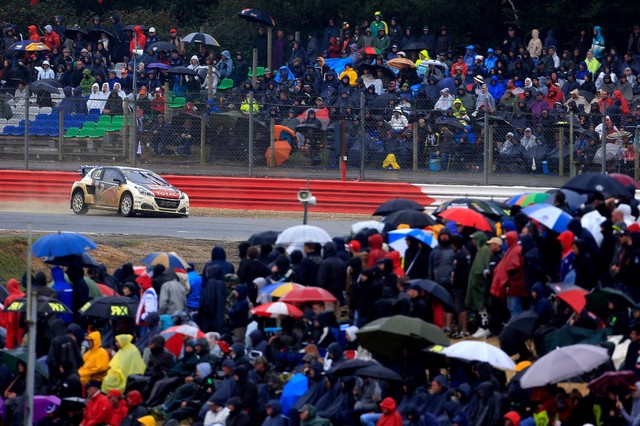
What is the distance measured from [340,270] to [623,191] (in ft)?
13.5

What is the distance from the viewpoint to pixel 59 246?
18.3 metres

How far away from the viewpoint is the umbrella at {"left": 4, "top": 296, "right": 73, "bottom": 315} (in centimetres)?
1627

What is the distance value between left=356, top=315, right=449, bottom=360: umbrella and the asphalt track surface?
10906 mm

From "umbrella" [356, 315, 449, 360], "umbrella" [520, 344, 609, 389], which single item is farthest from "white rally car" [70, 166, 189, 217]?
"umbrella" [520, 344, 609, 389]

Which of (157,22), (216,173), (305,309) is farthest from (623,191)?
(157,22)

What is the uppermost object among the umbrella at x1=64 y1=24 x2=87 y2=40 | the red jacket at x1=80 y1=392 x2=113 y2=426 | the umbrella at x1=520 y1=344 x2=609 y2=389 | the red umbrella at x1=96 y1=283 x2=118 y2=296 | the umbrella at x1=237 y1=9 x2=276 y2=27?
the umbrella at x1=237 y1=9 x2=276 y2=27

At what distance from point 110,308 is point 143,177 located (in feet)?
41.3

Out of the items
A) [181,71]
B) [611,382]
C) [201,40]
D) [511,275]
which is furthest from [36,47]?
[611,382]

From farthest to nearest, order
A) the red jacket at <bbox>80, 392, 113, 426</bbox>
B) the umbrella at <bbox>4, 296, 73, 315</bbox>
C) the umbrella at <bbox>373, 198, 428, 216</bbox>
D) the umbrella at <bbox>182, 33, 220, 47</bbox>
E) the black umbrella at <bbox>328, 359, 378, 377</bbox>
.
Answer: the umbrella at <bbox>182, 33, 220, 47</bbox> < the umbrella at <bbox>373, 198, 428, 216</bbox> < the umbrella at <bbox>4, 296, 73, 315</bbox> < the red jacket at <bbox>80, 392, 113, 426</bbox> < the black umbrella at <bbox>328, 359, 378, 377</bbox>

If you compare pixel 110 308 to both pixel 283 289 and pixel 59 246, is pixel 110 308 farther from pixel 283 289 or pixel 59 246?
pixel 283 289

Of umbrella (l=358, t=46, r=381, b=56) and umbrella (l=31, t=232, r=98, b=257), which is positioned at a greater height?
umbrella (l=358, t=46, r=381, b=56)

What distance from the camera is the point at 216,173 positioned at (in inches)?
1193

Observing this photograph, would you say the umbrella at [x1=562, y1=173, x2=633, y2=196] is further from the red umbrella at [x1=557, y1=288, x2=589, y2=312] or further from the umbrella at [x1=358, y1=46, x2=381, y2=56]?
the umbrella at [x1=358, y1=46, x2=381, y2=56]

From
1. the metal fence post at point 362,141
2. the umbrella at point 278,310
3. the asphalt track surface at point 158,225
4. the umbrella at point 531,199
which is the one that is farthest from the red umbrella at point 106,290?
the metal fence post at point 362,141
